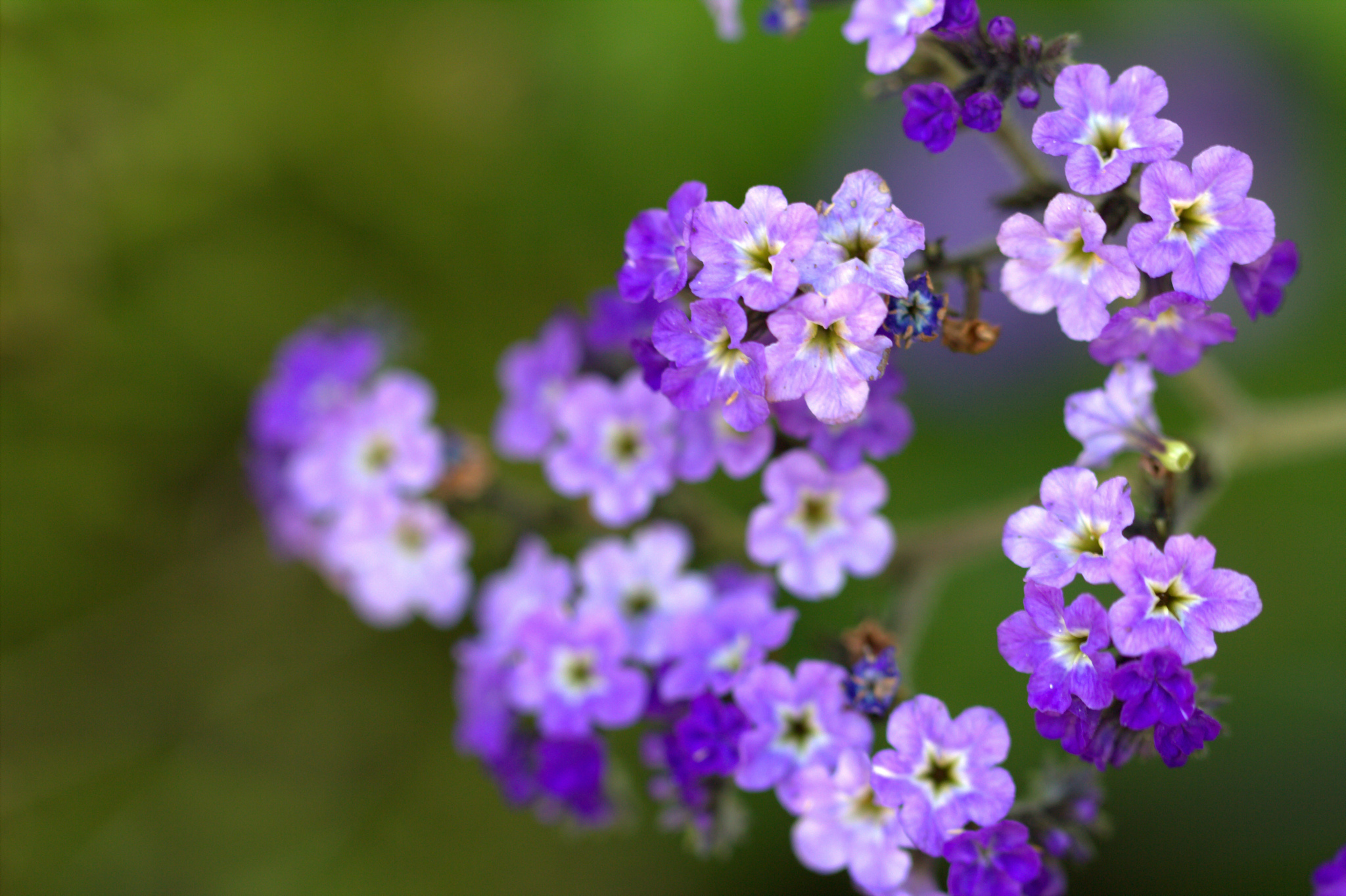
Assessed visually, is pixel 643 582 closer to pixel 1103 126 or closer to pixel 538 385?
pixel 538 385

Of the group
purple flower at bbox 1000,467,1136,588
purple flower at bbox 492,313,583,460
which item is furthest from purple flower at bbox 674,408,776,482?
purple flower at bbox 1000,467,1136,588

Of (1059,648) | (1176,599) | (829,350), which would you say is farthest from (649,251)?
(1176,599)

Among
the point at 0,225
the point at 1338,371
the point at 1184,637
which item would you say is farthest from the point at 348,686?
the point at 1338,371

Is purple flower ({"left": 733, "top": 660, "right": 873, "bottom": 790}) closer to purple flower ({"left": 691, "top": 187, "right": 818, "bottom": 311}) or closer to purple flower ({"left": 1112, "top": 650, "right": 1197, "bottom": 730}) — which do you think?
purple flower ({"left": 1112, "top": 650, "right": 1197, "bottom": 730})

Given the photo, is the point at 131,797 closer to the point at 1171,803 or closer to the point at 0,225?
the point at 0,225

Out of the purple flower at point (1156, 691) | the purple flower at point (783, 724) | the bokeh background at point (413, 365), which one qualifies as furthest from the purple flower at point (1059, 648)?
the bokeh background at point (413, 365)

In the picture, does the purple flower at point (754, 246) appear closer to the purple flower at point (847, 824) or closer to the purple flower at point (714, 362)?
the purple flower at point (714, 362)
